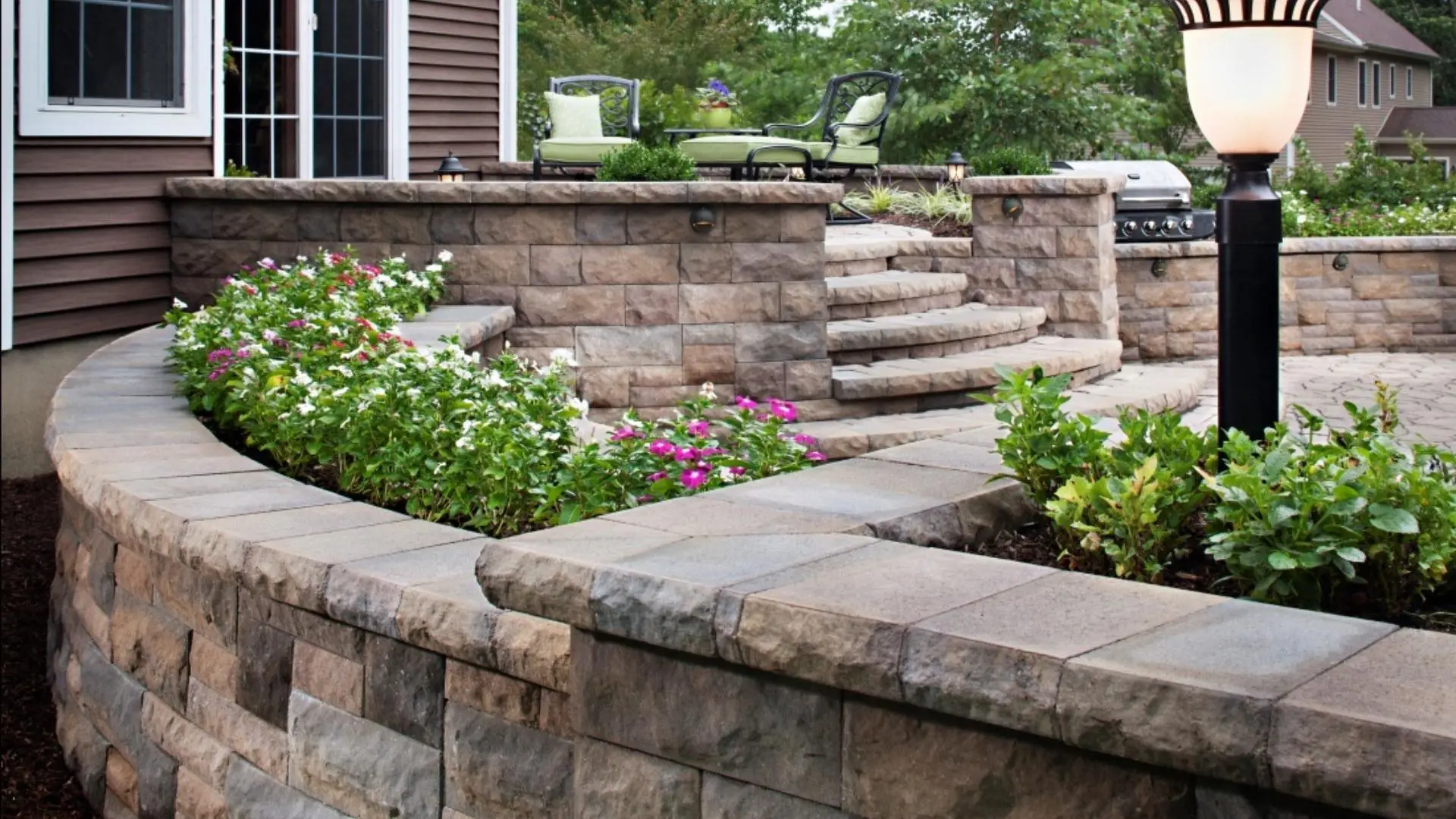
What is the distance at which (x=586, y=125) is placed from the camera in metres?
11.5

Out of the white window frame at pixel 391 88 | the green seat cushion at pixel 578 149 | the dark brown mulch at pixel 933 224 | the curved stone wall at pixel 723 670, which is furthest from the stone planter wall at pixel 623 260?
the curved stone wall at pixel 723 670

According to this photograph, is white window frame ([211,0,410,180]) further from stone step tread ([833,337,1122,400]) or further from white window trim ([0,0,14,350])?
stone step tread ([833,337,1122,400])

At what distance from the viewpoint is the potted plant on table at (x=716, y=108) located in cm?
1350

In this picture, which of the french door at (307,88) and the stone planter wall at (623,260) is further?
the french door at (307,88)

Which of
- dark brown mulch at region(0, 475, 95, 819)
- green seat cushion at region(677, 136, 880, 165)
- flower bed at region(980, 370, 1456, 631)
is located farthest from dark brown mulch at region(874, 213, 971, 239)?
flower bed at region(980, 370, 1456, 631)

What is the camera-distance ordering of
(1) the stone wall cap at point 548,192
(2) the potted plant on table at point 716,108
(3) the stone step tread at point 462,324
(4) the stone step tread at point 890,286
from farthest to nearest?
(2) the potted plant on table at point 716,108 < (4) the stone step tread at point 890,286 < (1) the stone wall cap at point 548,192 < (3) the stone step tread at point 462,324

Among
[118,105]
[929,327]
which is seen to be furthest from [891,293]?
[118,105]

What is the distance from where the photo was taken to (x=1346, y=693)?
1.90 meters

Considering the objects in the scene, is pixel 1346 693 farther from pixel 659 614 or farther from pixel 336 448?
pixel 336 448

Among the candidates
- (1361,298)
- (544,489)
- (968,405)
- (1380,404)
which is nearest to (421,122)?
(968,405)

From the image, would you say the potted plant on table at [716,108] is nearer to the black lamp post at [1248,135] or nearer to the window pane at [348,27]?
the window pane at [348,27]

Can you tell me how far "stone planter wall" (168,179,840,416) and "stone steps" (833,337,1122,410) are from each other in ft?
0.59

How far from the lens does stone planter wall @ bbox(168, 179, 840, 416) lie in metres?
7.75

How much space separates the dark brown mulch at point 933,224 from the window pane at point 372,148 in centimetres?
340
